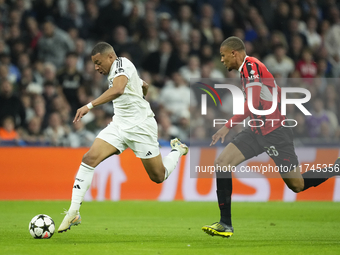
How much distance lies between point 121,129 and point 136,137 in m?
0.23

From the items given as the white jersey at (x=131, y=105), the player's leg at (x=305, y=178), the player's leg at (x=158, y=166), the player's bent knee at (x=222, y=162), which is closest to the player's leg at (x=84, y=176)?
the white jersey at (x=131, y=105)

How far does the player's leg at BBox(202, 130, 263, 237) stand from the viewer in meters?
6.52

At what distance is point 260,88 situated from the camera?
6453 millimetres

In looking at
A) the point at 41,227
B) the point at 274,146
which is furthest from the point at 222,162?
the point at 41,227

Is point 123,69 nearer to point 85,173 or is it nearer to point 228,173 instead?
point 85,173

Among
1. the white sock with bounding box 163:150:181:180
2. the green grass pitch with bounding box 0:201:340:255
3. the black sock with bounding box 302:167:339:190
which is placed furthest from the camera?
the white sock with bounding box 163:150:181:180

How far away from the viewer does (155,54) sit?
1444cm

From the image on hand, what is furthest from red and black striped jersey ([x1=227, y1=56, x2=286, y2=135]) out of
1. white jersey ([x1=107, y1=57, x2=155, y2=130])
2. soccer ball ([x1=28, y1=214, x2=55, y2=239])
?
soccer ball ([x1=28, y1=214, x2=55, y2=239])

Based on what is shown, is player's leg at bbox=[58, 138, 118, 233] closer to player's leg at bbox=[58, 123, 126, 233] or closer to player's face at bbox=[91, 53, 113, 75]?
player's leg at bbox=[58, 123, 126, 233]

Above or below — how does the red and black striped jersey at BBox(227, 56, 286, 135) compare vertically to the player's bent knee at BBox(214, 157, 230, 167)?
above

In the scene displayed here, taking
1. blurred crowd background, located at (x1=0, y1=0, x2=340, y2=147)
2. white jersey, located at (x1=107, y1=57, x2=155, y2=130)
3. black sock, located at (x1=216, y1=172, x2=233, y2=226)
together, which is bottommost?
black sock, located at (x1=216, y1=172, x2=233, y2=226)

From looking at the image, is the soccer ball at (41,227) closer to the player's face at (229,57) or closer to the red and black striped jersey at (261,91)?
the red and black striped jersey at (261,91)

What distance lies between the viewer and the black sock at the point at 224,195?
21.6 feet

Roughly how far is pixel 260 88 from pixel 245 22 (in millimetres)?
10178
